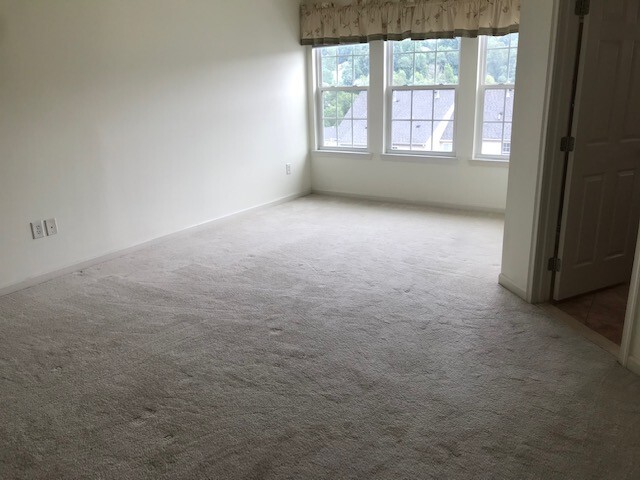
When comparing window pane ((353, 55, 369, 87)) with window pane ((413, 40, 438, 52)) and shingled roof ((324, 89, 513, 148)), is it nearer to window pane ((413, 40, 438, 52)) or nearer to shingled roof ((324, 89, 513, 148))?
shingled roof ((324, 89, 513, 148))

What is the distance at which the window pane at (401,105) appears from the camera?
574 cm

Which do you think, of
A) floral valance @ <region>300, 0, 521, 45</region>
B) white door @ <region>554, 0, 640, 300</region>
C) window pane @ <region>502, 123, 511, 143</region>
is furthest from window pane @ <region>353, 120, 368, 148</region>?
white door @ <region>554, 0, 640, 300</region>

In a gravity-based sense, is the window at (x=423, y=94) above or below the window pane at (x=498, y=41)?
below

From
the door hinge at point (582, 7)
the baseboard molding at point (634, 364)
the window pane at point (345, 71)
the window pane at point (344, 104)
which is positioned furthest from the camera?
the window pane at point (344, 104)

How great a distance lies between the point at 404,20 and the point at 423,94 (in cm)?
80

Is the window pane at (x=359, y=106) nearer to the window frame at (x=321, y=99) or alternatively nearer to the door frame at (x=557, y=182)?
the window frame at (x=321, y=99)

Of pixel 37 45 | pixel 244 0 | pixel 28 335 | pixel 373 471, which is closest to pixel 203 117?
pixel 244 0

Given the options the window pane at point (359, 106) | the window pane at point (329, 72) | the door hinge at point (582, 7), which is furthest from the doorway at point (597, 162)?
the window pane at point (329, 72)

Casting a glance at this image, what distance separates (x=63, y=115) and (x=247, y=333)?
2.24 meters

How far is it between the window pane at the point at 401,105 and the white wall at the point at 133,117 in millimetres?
1199

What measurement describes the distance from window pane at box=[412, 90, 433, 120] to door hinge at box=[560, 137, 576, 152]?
2.82m

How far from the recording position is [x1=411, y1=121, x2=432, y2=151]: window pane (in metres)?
5.73

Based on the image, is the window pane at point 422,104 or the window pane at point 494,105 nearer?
the window pane at point 494,105

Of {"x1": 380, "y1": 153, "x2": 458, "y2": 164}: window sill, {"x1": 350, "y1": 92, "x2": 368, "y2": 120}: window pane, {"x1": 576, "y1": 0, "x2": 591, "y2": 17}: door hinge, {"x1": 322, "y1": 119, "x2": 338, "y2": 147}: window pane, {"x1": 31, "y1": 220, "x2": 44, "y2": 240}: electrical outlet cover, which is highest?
{"x1": 576, "y1": 0, "x2": 591, "y2": 17}: door hinge
